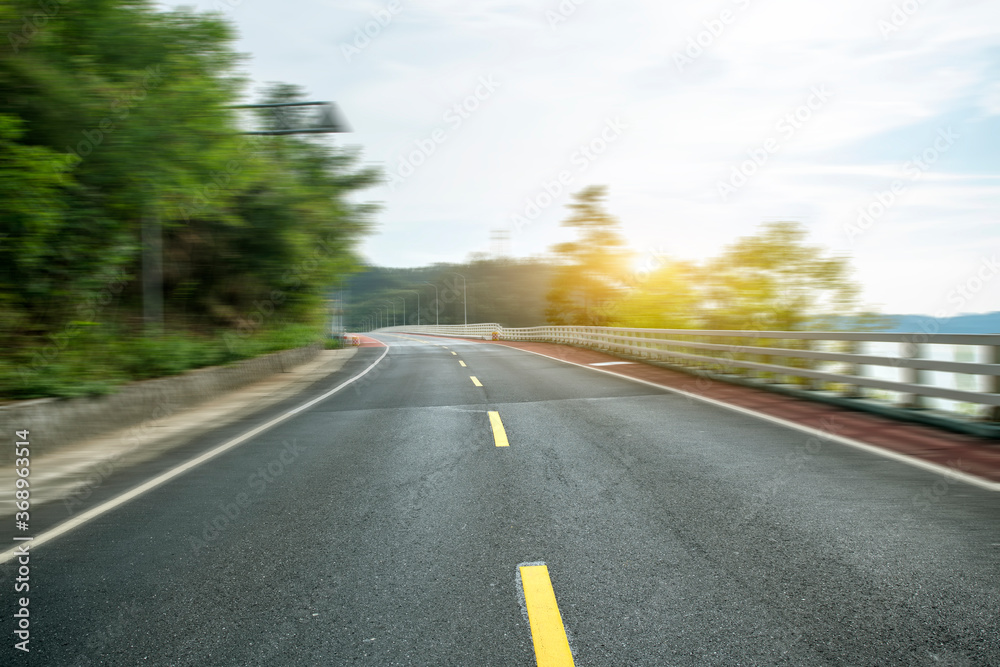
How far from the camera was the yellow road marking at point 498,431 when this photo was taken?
718cm

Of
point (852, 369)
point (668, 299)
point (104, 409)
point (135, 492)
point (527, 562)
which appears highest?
point (668, 299)

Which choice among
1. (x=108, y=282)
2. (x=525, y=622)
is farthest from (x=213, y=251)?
(x=525, y=622)

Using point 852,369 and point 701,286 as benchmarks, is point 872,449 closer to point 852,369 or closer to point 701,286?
point 852,369

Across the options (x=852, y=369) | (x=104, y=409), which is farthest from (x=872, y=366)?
(x=104, y=409)

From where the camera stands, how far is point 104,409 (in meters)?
8.22

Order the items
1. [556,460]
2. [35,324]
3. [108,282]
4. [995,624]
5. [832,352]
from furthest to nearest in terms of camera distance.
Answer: [108,282]
[832,352]
[35,324]
[556,460]
[995,624]

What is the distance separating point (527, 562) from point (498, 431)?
168 inches

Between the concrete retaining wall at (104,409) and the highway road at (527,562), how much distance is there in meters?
1.48

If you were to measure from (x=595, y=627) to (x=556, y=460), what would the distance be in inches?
132

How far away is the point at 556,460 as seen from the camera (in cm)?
627

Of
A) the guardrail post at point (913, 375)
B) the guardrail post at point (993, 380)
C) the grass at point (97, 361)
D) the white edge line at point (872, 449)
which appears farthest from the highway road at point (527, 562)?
the guardrail post at point (913, 375)

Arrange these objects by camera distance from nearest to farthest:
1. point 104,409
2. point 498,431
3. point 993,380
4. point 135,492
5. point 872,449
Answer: point 135,492, point 872,449, point 993,380, point 498,431, point 104,409

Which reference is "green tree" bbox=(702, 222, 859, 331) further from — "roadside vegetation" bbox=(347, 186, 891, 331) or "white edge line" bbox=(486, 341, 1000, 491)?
"white edge line" bbox=(486, 341, 1000, 491)

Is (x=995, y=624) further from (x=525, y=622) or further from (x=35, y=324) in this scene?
(x=35, y=324)
